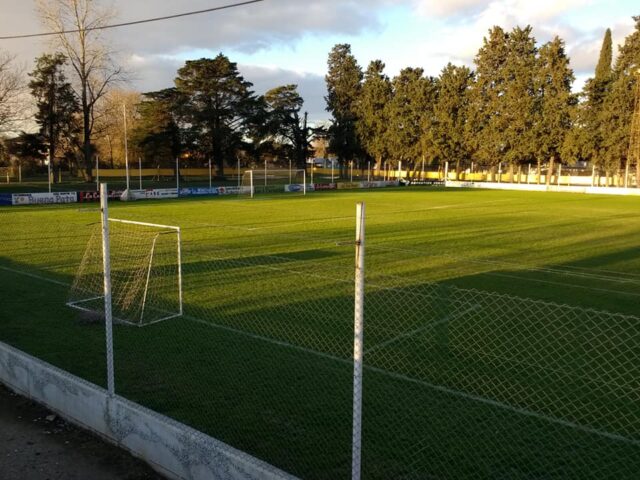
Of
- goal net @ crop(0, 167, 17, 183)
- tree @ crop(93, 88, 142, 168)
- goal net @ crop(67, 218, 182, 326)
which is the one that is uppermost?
tree @ crop(93, 88, 142, 168)

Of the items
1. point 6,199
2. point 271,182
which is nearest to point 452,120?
point 271,182

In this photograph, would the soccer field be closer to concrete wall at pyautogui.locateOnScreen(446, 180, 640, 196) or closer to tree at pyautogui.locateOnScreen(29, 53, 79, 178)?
concrete wall at pyautogui.locateOnScreen(446, 180, 640, 196)

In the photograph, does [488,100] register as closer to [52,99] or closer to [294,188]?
[294,188]

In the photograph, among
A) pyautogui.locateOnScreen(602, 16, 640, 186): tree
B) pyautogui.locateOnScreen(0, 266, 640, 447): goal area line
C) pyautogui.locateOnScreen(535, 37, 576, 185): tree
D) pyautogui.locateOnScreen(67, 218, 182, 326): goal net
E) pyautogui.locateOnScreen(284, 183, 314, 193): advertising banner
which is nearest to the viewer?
pyautogui.locateOnScreen(0, 266, 640, 447): goal area line

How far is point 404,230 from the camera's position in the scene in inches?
846

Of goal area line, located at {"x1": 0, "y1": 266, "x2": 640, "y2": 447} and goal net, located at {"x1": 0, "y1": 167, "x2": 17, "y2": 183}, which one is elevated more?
goal net, located at {"x1": 0, "y1": 167, "x2": 17, "y2": 183}

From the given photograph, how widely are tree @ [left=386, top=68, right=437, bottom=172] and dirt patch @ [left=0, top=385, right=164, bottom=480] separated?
217 ft

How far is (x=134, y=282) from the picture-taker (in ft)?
36.8

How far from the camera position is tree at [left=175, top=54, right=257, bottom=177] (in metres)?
63.5

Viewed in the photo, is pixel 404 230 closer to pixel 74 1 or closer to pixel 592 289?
pixel 592 289

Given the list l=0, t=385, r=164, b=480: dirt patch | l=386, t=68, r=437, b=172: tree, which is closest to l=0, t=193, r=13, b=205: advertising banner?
l=0, t=385, r=164, b=480: dirt patch

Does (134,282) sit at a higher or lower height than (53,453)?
higher

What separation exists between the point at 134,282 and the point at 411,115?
204 ft

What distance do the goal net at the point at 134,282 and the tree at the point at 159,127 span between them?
158 ft
